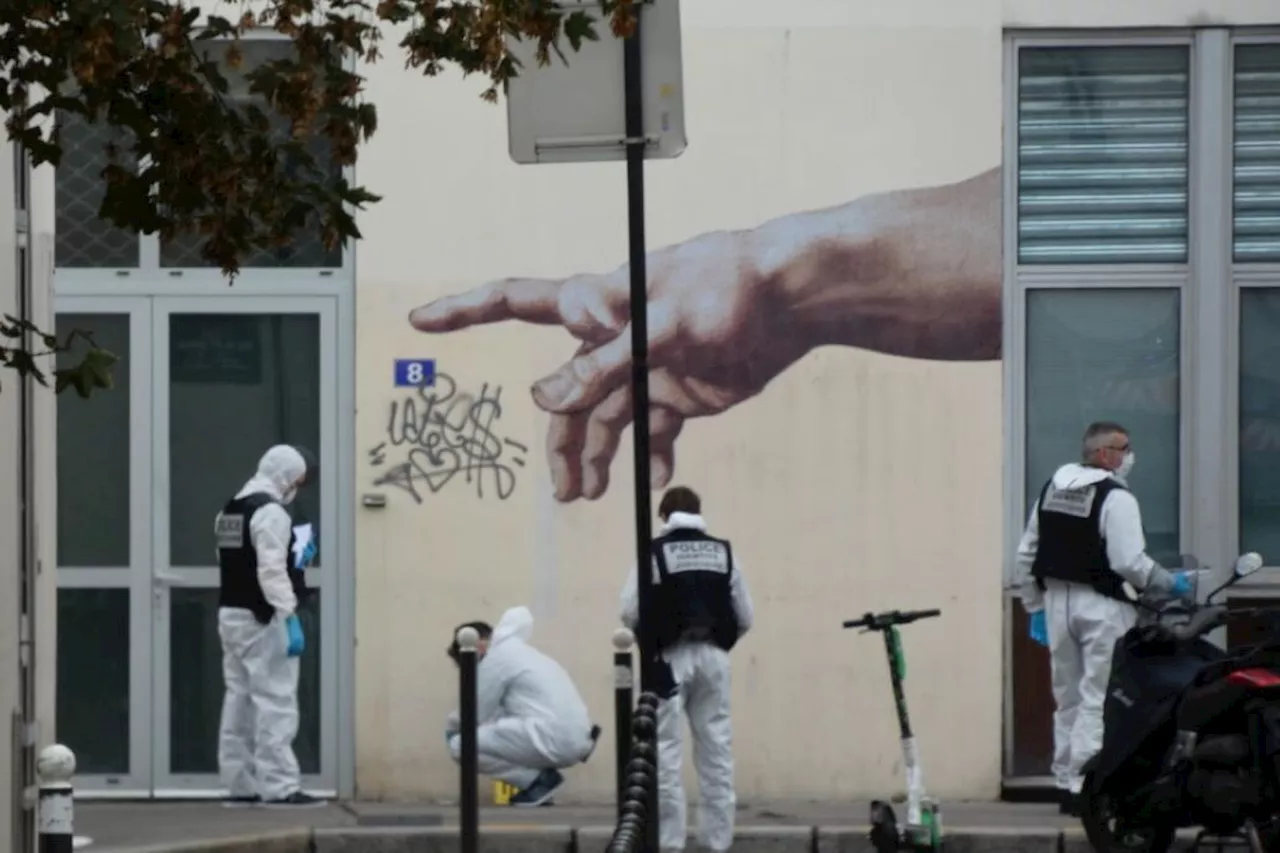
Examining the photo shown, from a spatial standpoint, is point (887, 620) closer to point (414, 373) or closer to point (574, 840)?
point (574, 840)

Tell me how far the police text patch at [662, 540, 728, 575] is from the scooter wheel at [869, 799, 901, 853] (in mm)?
1426

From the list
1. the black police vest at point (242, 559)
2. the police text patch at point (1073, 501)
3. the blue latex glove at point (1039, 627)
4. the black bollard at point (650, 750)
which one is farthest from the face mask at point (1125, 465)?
the black bollard at point (650, 750)

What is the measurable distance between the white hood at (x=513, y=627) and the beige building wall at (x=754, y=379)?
21.8 inches

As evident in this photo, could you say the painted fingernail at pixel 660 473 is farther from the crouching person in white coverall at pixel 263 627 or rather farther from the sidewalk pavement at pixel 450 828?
the crouching person in white coverall at pixel 263 627

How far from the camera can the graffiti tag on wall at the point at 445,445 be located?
14016mm

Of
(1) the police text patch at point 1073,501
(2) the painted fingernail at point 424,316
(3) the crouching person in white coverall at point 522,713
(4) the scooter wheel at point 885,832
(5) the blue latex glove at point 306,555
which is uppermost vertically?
(2) the painted fingernail at point 424,316

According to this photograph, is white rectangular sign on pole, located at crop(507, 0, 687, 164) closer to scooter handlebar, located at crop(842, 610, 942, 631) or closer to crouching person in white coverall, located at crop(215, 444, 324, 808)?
scooter handlebar, located at crop(842, 610, 942, 631)

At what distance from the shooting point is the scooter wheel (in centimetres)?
1109

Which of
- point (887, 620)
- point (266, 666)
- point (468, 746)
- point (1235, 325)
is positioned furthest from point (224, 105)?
point (1235, 325)

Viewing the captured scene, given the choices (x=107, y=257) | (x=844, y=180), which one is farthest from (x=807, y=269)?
(x=107, y=257)

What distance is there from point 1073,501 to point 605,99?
5213 mm

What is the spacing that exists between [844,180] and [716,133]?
70 cm

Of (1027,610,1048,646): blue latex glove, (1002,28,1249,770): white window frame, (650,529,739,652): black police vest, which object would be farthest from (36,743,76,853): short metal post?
(1002,28,1249,770): white window frame

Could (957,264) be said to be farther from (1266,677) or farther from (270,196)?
(270,196)
